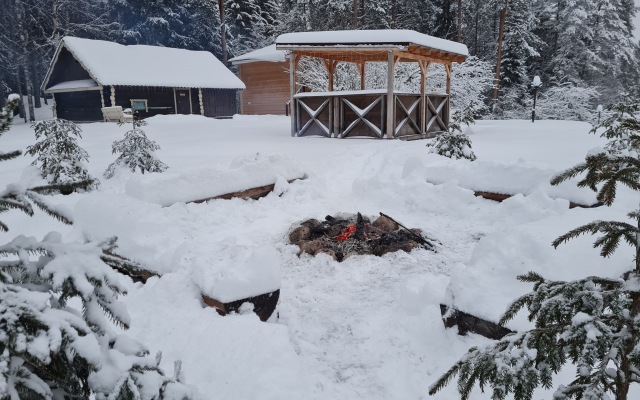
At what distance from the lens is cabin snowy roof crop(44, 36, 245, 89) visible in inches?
931

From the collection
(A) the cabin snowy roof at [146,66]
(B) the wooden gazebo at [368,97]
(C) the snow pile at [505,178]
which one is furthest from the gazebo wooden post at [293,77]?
(A) the cabin snowy roof at [146,66]

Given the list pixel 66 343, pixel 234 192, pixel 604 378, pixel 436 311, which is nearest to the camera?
pixel 66 343

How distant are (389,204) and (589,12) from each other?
107 feet

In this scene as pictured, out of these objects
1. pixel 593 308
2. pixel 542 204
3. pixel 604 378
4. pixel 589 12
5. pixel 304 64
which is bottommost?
pixel 542 204

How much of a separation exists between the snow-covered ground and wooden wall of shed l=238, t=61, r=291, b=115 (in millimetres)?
22621

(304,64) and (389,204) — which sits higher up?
(304,64)

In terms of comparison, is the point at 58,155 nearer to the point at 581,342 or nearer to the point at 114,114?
the point at 581,342

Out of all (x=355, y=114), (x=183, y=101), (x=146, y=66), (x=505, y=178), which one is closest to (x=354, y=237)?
(x=505, y=178)

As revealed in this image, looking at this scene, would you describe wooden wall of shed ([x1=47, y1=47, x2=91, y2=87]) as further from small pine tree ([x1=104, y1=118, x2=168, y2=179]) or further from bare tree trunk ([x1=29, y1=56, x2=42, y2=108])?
small pine tree ([x1=104, y1=118, x2=168, y2=179])

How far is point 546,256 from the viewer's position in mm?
3754

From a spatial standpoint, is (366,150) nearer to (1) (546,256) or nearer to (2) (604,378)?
(1) (546,256)

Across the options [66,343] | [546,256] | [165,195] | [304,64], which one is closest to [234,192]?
[165,195]

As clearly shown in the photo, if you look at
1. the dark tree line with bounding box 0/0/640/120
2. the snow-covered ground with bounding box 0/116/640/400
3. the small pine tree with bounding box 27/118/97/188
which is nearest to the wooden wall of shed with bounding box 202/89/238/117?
the dark tree line with bounding box 0/0/640/120

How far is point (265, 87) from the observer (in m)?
31.9
